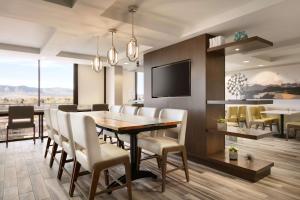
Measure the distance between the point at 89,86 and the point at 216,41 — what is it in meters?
4.98

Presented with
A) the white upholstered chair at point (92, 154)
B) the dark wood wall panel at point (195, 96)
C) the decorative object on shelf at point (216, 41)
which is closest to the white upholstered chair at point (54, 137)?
the white upholstered chair at point (92, 154)

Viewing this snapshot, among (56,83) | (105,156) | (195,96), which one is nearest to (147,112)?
(195,96)

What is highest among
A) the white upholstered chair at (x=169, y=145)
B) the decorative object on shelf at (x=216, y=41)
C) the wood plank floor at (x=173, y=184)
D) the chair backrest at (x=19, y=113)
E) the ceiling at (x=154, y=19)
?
the ceiling at (x=154, y=19)

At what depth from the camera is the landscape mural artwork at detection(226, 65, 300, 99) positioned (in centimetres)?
654

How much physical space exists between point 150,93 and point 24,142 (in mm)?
3465

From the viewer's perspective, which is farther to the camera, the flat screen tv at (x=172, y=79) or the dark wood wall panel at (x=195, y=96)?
the flat screen tv at (x=172, y=79)

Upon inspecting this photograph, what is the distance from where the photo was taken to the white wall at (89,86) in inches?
264

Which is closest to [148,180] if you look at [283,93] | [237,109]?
[237,109]

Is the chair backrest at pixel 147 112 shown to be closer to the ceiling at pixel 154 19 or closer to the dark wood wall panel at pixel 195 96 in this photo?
the dark wood wall panel at pixel 195 96

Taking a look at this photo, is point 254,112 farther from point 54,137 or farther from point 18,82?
point 18,82

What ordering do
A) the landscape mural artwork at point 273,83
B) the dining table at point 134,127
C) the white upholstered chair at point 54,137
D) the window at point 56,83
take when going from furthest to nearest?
1. the landscape mural artwork at point 273,83
2. the window at point 56,83
3. the white upholstered chair at point 54,137
4. the dining table at point 134,127

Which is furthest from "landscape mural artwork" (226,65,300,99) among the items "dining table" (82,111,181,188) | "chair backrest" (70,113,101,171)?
"chair backrest" (70,113,101,171)

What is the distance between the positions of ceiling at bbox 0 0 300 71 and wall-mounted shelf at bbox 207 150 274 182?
82.5 inches

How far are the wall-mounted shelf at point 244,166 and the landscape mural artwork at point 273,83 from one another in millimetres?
4965
